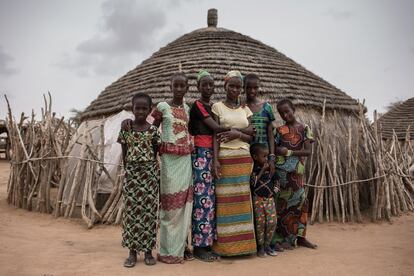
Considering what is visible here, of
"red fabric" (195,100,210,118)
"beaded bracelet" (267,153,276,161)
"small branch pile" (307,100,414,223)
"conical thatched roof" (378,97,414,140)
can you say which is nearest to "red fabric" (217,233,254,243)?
"beaded bracelet" (267,153,276,161)

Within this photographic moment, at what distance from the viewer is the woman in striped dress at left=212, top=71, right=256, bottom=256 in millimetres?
3369

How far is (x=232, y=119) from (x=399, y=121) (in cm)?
1487

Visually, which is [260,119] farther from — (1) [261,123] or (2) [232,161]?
(2) [232,161]

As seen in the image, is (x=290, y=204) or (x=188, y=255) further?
(x=290, y=204)

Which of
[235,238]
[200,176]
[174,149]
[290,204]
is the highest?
[174,149]

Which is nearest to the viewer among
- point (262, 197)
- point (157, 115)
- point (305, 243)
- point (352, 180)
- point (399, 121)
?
point (157, 115)

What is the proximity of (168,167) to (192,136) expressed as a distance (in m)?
0.38

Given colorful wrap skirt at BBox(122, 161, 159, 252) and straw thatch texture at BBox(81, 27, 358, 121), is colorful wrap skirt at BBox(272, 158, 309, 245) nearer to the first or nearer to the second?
colorful wrap skirt at BBox(122, 161, 159, 252)

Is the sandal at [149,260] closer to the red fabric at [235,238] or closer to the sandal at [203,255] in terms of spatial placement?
the sandal at [203,255]

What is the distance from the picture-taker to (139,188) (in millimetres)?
3234

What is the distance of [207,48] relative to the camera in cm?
780

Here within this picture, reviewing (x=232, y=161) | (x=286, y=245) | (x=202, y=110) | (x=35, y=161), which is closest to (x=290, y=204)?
(x=286, y=245)

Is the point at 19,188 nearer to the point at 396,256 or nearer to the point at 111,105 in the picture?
the point at 111,105

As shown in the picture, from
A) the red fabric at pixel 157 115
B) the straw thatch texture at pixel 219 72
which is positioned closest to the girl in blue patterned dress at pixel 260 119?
the red fabric at pixel 157 115
